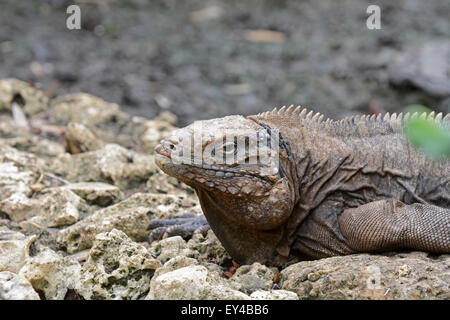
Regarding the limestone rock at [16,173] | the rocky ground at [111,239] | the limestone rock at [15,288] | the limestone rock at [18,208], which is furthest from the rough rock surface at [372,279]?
the limestone rock at [16,173]

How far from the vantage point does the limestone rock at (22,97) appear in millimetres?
9594

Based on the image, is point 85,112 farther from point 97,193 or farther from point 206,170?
point 206,170

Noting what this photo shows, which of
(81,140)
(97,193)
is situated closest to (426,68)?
(81,140)

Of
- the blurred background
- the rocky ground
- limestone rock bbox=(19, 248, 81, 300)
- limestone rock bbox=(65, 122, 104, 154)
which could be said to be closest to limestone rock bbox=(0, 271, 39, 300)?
the rocky ground

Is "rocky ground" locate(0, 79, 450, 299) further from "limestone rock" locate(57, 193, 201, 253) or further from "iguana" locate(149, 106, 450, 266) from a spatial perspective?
"iguana" locate(149, 106, 450, 266)

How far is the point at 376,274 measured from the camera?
4.27 metres

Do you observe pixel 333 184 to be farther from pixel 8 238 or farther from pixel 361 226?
pixel 8 238

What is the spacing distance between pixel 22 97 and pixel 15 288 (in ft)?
21.3

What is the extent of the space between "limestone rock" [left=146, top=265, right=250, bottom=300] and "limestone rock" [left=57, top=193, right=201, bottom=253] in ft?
5.67

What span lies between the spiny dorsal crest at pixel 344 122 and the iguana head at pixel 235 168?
0.40 meters

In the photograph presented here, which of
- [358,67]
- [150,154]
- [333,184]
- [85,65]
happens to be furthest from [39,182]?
[358,67]

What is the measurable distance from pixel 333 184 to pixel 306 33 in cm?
1179

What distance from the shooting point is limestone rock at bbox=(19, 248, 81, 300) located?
4.46 meters

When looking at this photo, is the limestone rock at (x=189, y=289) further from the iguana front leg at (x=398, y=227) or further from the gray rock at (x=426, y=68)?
the gray rock at (x=426, y=68)
